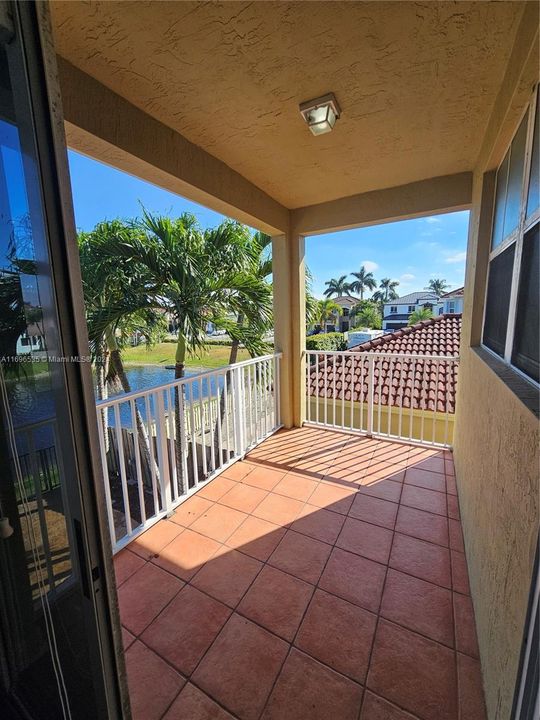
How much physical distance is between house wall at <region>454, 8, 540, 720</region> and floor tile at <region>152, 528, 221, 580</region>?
1475mm

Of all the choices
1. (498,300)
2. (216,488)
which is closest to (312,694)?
(216,488)


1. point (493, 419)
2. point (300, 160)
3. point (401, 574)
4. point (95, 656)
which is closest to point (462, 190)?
point (300, 160)

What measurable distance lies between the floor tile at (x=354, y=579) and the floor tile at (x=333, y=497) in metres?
0.46

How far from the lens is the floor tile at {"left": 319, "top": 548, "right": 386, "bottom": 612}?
1.67 metres

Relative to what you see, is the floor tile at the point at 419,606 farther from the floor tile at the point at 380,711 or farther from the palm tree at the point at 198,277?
the palm tree at the point at 198,277

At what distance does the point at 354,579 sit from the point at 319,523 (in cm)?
50

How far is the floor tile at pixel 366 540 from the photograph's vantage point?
1966 millimetres

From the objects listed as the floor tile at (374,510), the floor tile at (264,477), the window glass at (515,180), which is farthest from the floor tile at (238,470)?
the window glass at (515,180)

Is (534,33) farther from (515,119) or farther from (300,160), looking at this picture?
(300,160)

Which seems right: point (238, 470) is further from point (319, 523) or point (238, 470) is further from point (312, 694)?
point (312, 694)

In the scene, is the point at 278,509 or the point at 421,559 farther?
the point at 278,509

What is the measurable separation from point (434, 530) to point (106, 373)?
433cm

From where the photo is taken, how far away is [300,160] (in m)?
2.48

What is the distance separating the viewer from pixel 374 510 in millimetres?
2385
